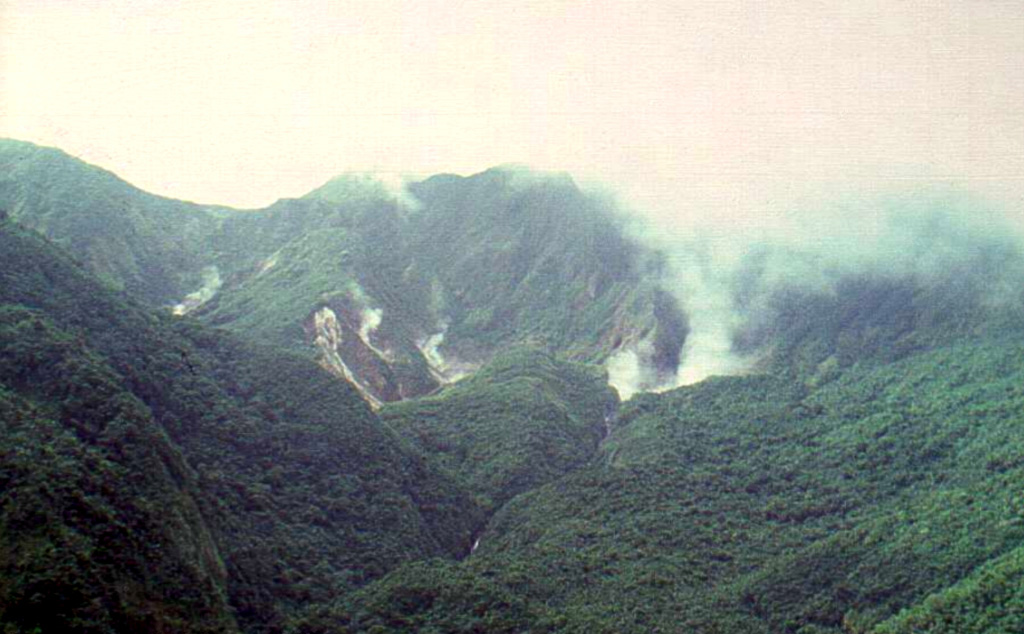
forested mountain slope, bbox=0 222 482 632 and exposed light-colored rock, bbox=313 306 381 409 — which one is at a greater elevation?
exposed light-colored rock, bbox=313 306 381 409

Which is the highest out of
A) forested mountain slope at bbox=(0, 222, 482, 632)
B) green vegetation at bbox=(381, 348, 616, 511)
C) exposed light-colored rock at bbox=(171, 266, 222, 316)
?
exposed light-colored rock at bbox=(171, 266, 222, 316)

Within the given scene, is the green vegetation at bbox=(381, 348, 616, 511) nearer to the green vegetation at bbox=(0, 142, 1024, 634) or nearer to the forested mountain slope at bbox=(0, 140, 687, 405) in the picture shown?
the green vegetation at bbox=(0, 142, 1024, 634)

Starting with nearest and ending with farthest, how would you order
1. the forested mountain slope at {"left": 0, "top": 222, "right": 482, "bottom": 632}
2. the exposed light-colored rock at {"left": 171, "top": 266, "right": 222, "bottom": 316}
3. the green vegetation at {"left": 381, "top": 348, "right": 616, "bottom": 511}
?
the forested mountain slope at {"left": 0, "top": 222, "right": 482, "bottom": 632} < the green vegetation at {"left": 381, "top": 348, "right": 616, "bottom": 511} < the exposed light-colored rock at {"left": 171, "top": 266, "right": 222, "bottom": 316}

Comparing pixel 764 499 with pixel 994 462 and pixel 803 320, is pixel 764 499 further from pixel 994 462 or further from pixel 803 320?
pixel 803 320

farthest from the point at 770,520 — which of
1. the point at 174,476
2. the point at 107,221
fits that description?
the point at 107,221

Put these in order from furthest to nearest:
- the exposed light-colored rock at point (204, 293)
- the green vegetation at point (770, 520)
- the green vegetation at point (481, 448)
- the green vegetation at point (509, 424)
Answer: the exposed light-colored rock at point (204, 293) < the green vegetation at point (509, 424) < the green vegetation at point (770, 520) < the green vegetation at point (481, 448)

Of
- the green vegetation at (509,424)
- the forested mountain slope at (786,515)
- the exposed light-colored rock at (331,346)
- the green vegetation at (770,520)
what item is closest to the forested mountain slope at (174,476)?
the forested mountain slope at (786,515)

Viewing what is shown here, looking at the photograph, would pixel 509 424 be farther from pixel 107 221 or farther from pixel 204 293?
pixel 107 221

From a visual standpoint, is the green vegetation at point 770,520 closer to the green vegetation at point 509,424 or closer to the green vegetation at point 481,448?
the green vegetation at point 481,448

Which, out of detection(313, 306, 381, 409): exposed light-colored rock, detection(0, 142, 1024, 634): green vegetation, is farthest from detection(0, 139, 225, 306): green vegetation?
detection(313, 306, 381, 409): exposed light-colored rock

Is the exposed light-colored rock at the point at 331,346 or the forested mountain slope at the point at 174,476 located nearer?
the forested mountain slope at the point at 174,476

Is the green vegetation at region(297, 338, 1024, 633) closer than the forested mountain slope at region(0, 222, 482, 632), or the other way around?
the forested mountain slope at region(0, 222, 482, 632)

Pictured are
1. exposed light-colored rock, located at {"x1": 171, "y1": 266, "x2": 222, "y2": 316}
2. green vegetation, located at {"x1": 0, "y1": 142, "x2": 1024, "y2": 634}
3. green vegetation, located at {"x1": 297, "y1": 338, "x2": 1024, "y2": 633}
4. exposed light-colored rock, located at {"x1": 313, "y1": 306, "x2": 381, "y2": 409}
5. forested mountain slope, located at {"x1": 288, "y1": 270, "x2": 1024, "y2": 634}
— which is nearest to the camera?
green vegetation, located at {"x1": 0, "y1": 142, "x2": 1024, "y2": 634}
